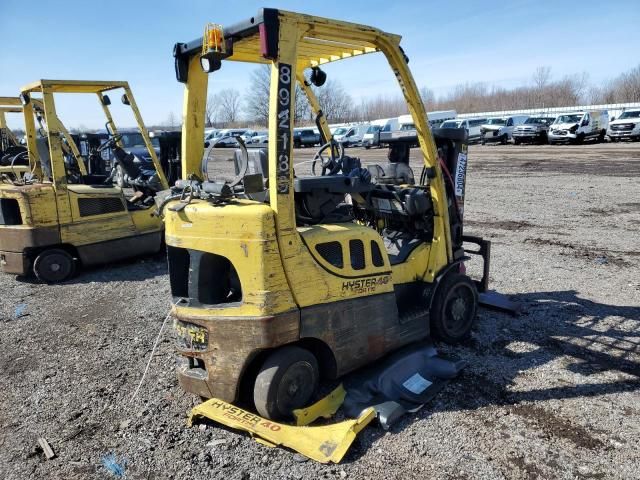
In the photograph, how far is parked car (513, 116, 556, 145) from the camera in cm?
3291

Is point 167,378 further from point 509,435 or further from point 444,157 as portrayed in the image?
point 444,157

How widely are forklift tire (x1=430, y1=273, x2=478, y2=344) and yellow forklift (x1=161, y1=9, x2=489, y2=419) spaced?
0.09ft

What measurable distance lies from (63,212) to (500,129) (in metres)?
32.6

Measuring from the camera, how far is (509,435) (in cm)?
353

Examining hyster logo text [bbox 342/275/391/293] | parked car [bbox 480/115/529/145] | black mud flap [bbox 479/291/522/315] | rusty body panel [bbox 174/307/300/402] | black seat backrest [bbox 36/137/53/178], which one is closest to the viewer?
rusty body panel [bbox 174/307/300/402]

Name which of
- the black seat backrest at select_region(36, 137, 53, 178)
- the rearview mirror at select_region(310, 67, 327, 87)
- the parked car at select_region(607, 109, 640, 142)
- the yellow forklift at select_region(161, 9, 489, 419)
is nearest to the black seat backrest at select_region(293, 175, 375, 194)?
the yellow forklift at select_region(161, 9, 489, 419)

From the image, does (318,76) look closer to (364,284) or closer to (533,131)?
(364,284)

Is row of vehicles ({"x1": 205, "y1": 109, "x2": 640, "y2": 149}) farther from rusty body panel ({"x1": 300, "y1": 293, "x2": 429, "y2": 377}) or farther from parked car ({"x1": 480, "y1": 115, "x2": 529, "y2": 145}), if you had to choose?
rusty body panel ({"x1": 300, "y1": 293, "x2": 429, "y2": 377})

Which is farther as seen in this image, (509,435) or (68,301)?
(68,301)

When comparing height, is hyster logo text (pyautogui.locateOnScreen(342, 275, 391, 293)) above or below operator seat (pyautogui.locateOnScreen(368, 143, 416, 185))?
below

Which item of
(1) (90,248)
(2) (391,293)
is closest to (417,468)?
(2) (391,293)

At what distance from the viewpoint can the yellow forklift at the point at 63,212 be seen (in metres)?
A: 7.31

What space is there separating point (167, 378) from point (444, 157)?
3.26 meters

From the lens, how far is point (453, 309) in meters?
4.96
